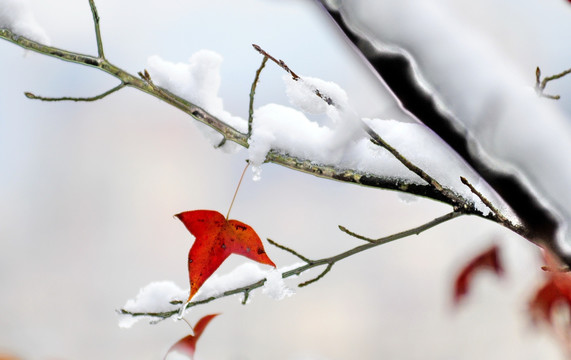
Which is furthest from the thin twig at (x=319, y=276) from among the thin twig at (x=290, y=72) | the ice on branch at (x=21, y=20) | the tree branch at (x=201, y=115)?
the ice on branch at (x=21, y=20)

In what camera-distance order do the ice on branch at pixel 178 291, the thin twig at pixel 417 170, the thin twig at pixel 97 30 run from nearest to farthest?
the thin twig at pixel 417 170, the thin twig at pixel 97 30, the ice on branch at pixel 178 291

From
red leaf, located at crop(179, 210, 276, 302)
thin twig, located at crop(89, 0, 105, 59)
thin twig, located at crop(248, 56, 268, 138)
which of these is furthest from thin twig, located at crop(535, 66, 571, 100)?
thin twig, located at crop(89, 0, 105, 59)

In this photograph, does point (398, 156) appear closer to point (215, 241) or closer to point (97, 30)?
point (215, 241)

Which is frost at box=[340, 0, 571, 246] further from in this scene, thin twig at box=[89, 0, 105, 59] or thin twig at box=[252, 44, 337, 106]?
thin twig at box=[89, 0, 105, 59]

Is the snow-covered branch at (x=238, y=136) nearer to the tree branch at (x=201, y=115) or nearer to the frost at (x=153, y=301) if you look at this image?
the tree branch at (x=201, y=115)

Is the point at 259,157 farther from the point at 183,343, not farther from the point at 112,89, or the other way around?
the point at 183,343
